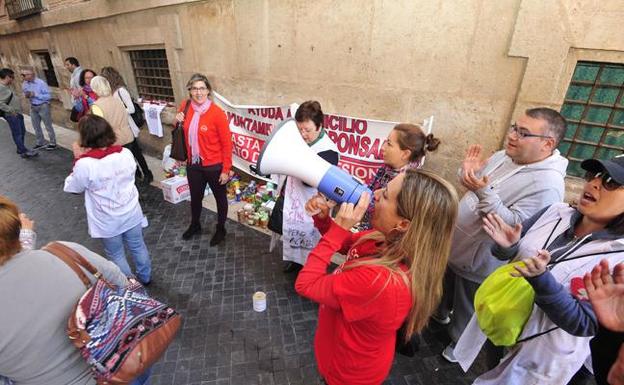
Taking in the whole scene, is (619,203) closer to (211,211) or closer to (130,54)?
(211,211)

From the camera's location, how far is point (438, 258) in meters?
1.27

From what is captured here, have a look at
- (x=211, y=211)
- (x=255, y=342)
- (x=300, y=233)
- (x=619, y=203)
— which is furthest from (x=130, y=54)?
(x=619, y=203)

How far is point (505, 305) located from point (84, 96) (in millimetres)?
7111

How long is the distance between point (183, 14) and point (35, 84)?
4.61 metres

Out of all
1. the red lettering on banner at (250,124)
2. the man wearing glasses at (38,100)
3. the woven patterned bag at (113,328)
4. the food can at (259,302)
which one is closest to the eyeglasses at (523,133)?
the woven patterned bag at (113,328)

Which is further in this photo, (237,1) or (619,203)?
(237,1)

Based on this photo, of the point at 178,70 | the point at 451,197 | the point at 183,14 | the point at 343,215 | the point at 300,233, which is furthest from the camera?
the point at 178,70

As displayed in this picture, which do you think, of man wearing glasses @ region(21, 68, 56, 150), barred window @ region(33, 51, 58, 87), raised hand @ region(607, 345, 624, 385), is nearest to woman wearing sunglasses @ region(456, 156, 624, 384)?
raised hand @ region(607, 345, 624, 385)

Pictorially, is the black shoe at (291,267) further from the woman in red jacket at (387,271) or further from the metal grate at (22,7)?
the metal grate at (22,7)

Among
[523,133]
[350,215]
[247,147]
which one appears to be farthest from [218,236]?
[523,133]

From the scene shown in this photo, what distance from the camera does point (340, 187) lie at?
1666 millimetres

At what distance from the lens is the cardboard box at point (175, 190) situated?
16.4 ft

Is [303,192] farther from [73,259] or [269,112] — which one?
[269,112]

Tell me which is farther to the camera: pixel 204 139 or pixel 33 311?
pixel 204 139
